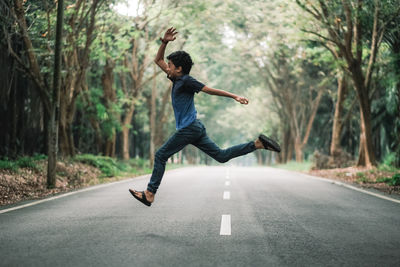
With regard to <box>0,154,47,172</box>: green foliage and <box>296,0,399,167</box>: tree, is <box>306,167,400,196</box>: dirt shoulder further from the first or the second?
<box>0,154,47,172</box>: green foliage

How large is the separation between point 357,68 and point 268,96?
21.7m

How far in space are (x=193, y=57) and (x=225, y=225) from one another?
19.7 m

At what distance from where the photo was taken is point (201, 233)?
18.8 feet

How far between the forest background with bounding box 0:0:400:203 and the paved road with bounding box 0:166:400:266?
5.39 meters

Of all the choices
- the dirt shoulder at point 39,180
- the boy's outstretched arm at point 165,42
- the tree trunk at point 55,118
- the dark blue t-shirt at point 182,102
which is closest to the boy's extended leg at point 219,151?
the dark blue t-shirt at point 182,102

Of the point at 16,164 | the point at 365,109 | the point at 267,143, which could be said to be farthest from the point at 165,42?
the point at 365,109

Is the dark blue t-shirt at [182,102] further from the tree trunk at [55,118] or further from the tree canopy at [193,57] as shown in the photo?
the tree canopy at [193,57]

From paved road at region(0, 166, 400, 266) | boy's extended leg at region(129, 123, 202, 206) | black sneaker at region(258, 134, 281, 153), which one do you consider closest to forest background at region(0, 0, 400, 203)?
paved road at region(0, 166, 400, 266)

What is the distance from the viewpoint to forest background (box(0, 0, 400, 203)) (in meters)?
15.8

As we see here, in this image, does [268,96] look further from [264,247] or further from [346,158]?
[264,247]

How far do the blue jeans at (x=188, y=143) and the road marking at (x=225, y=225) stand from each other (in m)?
0.91

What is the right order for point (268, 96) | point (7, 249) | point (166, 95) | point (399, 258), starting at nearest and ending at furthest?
point (399, 258) → point (7, 249) → point (166, 95) → point (268, 96)

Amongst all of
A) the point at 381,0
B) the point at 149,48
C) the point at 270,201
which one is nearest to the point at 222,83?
the point at 149,48

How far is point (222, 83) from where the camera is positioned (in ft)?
149
